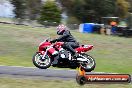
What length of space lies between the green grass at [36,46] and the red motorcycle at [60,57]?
9203 mm

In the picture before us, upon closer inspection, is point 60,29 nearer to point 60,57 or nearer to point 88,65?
point 60,57

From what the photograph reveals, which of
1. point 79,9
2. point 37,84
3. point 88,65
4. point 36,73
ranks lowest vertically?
point 79,9

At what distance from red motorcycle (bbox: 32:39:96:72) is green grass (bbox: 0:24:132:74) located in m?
9.20

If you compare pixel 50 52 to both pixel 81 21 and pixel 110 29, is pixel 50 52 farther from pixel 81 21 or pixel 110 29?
pixel 81 21

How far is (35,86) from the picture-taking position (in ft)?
48.0

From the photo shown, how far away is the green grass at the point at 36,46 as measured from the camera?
23.8 m

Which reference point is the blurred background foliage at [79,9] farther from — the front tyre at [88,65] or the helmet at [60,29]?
the helmet at [60,29]

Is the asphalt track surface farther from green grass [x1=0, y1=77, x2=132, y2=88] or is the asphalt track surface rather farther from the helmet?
the helmet

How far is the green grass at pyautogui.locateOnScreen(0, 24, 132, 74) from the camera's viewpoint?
2375cm

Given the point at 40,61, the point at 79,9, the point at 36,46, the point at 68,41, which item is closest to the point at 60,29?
the point at 68,41

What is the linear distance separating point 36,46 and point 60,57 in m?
17.1

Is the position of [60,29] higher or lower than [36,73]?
higher

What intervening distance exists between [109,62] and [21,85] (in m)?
11.9

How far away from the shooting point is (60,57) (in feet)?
41.7
